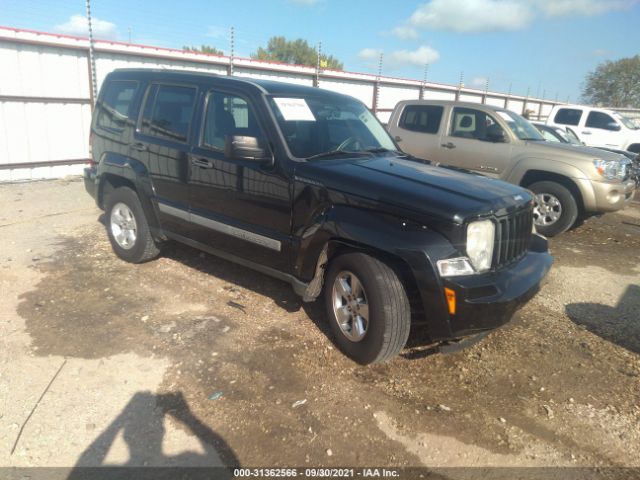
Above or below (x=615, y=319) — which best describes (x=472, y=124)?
above

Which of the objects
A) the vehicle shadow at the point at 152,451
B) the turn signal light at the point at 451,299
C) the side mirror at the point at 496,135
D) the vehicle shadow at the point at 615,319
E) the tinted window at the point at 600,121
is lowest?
the vehicle shadow at the point at 152,451

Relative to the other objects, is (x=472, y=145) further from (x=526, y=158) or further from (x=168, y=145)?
(x=168, y=145)

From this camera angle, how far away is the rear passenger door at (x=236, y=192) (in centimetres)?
368

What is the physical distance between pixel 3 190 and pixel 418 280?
8.18 meters

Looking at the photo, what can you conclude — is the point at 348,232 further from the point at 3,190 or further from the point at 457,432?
the point at 3,190

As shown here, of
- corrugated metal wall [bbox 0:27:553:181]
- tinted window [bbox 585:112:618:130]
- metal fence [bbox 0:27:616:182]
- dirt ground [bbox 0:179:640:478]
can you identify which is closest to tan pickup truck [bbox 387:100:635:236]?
dirt ground [bbox 0:179:640:478]

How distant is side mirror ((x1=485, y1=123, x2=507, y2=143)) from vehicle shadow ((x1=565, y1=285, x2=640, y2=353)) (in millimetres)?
3252

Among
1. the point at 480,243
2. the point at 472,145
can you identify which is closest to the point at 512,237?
the point at 480,243

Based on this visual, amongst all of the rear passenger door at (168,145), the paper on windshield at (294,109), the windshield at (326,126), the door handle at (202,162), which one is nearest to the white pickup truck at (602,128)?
the windshield at (326,126)

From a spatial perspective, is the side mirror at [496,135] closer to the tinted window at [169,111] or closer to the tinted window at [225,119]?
the tinted window at [225,119]

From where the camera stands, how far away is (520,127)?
300 inches

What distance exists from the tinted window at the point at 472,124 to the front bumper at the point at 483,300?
493cm

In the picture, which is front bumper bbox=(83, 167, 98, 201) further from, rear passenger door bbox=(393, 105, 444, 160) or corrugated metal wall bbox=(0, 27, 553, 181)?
rear passenger door bbox=(393, 105, 444, 160)

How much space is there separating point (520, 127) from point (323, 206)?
5527 millimetres
